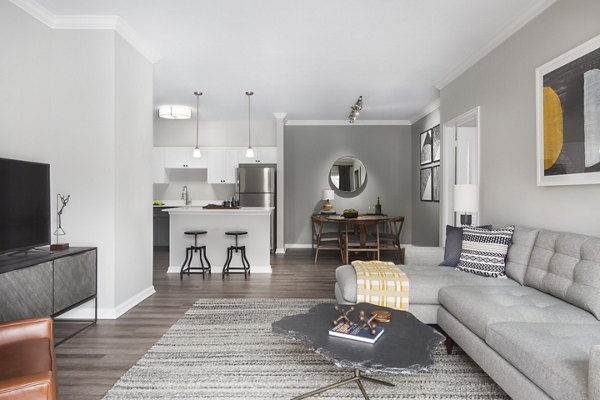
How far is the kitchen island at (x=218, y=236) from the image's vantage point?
564 cm

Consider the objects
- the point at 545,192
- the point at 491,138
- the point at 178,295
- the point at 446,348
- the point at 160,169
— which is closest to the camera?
the point at 446,348

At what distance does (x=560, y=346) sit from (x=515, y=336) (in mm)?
211

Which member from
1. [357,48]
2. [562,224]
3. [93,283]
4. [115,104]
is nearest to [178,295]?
[93,283]

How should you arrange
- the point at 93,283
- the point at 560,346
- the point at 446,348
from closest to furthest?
the point at 560,346
the point at 446,348
the point at 93,283

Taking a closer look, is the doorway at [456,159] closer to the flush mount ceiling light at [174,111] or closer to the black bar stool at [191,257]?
the black bar stool at [191,257]

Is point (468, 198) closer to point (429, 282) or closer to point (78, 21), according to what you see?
point (429, 282)

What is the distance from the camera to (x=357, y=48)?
4.13 metres

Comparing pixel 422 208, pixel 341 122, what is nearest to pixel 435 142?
pixel 422 208

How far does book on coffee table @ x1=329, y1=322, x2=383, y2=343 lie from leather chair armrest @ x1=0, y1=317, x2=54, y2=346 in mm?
1428

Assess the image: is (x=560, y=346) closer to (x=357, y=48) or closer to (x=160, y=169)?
(x=357, y=48)

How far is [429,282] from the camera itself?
2990mm

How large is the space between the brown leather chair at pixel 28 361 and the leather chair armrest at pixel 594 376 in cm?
197

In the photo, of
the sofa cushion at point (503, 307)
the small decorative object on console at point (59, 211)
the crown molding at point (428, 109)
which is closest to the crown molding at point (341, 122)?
the crown molding at point (428, 109)

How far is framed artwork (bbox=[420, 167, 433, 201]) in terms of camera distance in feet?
22.5
